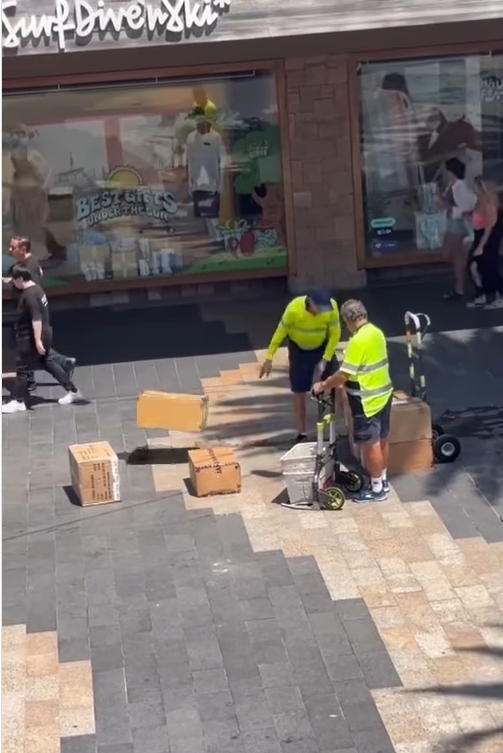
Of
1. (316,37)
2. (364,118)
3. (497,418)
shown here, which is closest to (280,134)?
(364,118)

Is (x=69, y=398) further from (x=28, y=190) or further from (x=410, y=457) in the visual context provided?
(x=28, y=190)

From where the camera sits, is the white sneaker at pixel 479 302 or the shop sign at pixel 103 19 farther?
the white sneaker at pixel 479 302

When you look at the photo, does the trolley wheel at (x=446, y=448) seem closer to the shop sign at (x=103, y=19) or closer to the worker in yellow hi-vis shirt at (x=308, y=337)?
the worker in yellow hi-vis shirt at (x=308, y=337)

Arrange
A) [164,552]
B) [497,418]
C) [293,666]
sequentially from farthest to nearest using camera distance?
[497,418], [164,552], [293,666]

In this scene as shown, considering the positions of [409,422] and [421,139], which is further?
[421,139]

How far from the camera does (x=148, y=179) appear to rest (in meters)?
17.8

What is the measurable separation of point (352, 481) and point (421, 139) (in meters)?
→ 8.04

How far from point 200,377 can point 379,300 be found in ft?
11.7

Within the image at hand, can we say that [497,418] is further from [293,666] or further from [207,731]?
[207,731]

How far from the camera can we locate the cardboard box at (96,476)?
443 inches

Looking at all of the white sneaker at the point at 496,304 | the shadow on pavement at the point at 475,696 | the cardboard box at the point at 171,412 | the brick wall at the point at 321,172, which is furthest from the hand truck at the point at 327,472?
the brick wall at the point at 321,172

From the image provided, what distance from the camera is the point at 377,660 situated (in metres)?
8.60

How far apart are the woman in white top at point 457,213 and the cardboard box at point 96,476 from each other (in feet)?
23.3

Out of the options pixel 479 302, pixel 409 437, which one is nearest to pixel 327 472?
pixel 409 437
